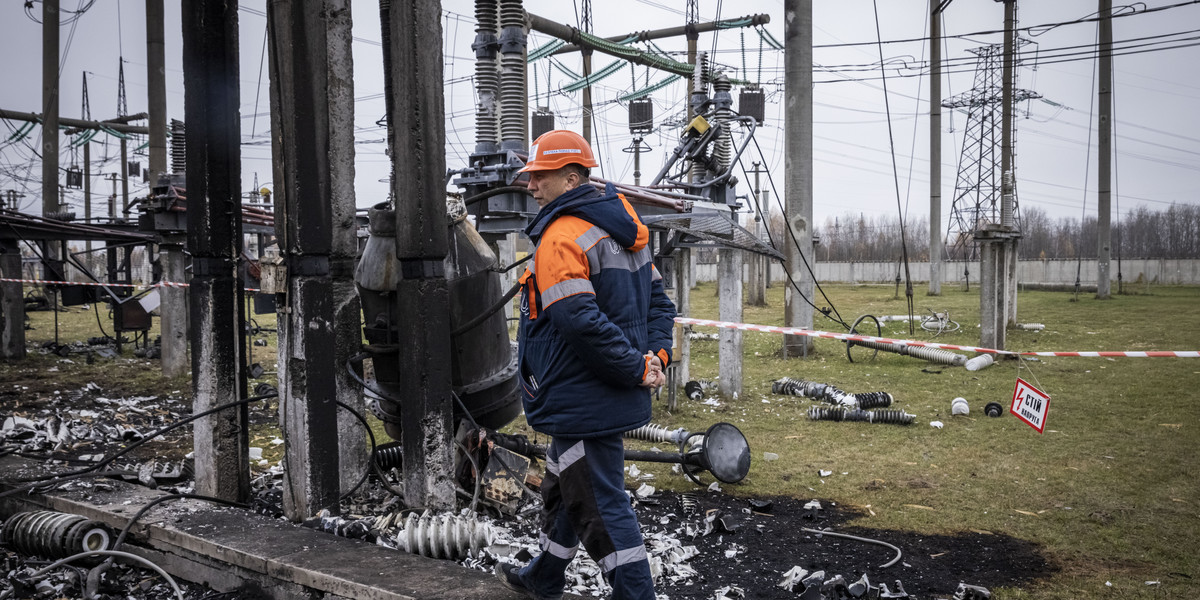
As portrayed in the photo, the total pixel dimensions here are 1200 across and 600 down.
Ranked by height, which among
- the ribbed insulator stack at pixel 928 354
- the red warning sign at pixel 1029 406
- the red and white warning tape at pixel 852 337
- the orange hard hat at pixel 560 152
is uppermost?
the orange hard hat at pixel 560 152

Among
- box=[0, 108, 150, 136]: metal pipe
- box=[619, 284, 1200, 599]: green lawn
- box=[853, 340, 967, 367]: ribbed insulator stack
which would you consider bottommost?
box=[619, 284, 1200, 599]: green lawn

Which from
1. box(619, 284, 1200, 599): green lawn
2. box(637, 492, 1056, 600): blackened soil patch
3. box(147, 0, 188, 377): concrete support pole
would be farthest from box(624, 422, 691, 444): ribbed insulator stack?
box(147, 0, 188, 377): concrete support pole

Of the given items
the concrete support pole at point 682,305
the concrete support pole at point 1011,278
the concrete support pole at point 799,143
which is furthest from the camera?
the concrete support pole at point 1011,278

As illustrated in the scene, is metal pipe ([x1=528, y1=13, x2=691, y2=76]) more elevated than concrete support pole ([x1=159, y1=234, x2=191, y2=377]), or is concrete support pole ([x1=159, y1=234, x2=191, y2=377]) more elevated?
metal pipe ([x1=528, y1=13, x2=691, y2=76])

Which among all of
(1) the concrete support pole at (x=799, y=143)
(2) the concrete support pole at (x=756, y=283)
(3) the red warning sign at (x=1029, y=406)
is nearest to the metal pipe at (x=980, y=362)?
(1) the concrete support pole at (x=799, y=143)

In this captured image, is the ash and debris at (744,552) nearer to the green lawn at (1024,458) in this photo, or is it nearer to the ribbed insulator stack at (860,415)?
the green lawn at (1024,458)

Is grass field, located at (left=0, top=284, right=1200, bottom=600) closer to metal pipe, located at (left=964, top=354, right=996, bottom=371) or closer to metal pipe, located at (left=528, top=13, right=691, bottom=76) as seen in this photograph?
metal pipe, located at (left=964, top=354, right=996, bottom=371)

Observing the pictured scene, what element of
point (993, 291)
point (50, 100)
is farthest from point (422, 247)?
point (50, 100)

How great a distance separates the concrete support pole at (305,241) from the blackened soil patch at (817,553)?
222 cm

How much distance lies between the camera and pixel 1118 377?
1163 centimetres

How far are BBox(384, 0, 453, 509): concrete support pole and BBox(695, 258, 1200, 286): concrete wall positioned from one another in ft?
92.0

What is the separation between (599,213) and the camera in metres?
3.13

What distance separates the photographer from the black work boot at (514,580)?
351cm

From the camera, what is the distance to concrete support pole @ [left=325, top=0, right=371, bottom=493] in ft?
15.5
